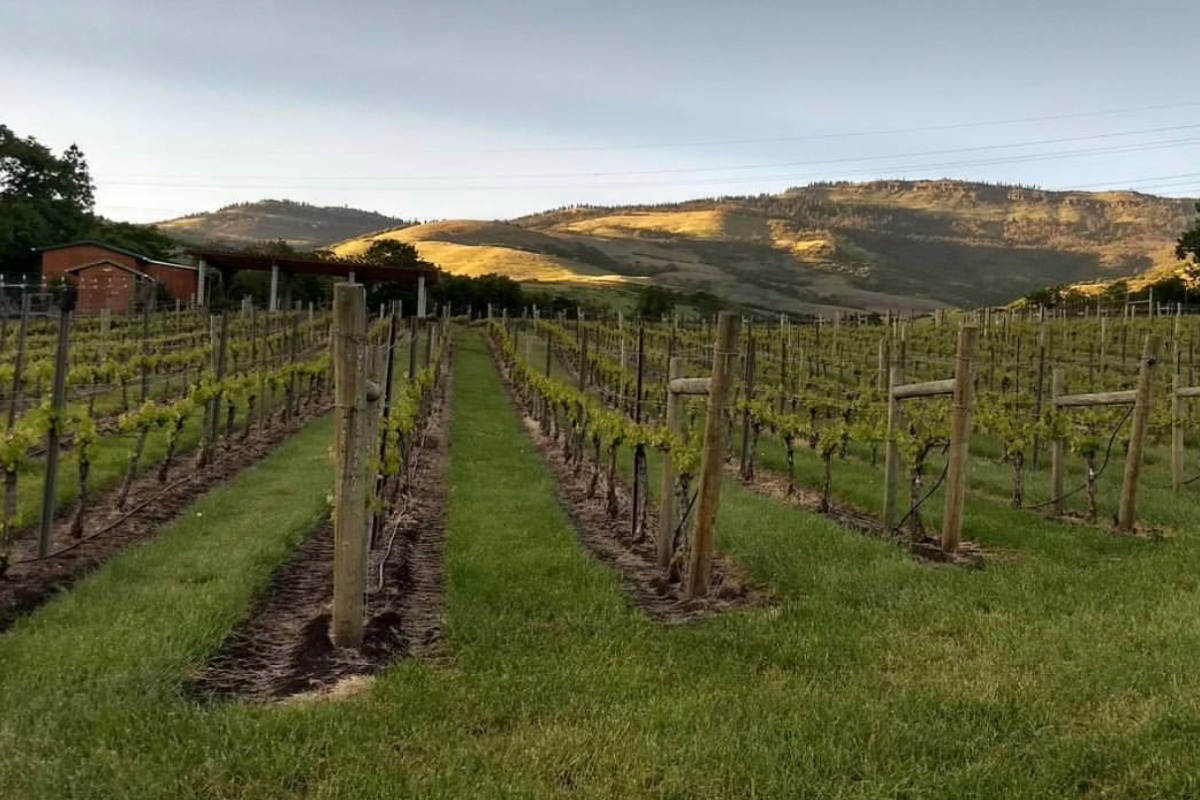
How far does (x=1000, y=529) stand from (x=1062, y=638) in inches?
142

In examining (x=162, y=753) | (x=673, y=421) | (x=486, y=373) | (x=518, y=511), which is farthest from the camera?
(x=486, y=373)

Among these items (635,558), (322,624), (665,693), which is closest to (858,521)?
(635,558)

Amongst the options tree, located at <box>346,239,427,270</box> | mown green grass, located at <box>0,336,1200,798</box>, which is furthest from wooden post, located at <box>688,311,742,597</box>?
tree, located at <box>346,239,427,270</box>

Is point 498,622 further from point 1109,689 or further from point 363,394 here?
point 1109,689

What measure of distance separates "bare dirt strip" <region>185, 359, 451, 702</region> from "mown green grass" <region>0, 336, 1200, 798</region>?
0.56ft

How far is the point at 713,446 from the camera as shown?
6156mm

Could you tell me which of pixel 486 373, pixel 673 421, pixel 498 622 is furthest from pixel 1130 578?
pixel 486 373

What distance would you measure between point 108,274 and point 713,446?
51.3m

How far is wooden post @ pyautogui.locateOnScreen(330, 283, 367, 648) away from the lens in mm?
5281

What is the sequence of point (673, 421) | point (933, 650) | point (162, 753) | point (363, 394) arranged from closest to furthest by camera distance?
point (162, 753), point (933, 650), point (363, 394), point (673, 421)

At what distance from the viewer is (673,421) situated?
7.43 m

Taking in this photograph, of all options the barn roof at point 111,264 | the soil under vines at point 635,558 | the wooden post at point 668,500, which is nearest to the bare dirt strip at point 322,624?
the soil under vines at point 635,558

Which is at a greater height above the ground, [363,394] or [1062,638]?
[363,394]

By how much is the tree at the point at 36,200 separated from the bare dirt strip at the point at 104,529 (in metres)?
53.8
